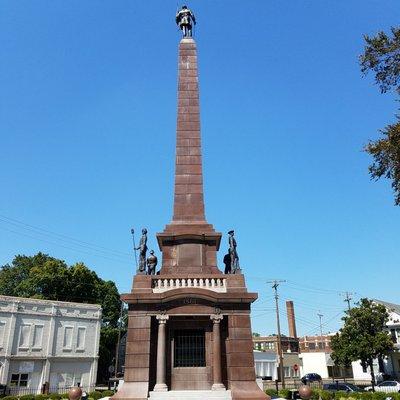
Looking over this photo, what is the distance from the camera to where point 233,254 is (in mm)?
17000

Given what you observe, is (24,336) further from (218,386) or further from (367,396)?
(367,396)

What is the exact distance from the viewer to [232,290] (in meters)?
15.4

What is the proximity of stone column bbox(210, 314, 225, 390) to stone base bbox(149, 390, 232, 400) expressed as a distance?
0.22 metres

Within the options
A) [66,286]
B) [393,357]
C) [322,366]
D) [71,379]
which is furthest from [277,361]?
[71,379]

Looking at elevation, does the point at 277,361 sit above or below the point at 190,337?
above

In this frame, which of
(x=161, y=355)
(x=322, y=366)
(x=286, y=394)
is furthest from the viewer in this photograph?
(x=322, y=366)

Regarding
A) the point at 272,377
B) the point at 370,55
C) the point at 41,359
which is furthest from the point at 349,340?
the point at 370,55

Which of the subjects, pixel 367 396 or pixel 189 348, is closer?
pixel 189 348

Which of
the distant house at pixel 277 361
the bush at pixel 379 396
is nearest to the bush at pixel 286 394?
the bush at pixel 379 396

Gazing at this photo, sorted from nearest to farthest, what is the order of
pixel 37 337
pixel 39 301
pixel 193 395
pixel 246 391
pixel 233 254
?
pixel 193 395 < pixel 246 391 < pixel 233 254 < pixel 37 337 < pixel 39 301

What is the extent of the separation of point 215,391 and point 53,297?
125 ft

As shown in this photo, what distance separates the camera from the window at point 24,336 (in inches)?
1394

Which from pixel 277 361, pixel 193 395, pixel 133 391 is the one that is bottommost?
pixel 193 395

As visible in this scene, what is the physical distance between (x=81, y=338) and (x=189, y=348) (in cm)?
2730
